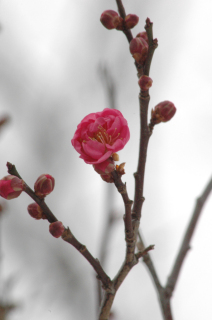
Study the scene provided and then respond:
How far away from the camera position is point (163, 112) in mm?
570

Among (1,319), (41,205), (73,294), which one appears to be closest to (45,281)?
(73,294)

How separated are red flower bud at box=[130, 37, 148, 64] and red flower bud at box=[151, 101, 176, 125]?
9 centimetres

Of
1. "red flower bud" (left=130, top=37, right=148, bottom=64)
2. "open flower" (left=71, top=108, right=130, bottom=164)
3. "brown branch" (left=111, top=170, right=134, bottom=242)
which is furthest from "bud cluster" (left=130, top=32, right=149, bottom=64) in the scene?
"brown branch" (left=111, top=170, right=134, bottom=242)

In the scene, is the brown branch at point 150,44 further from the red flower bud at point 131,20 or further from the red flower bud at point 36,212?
the red flower bud at point 36,212

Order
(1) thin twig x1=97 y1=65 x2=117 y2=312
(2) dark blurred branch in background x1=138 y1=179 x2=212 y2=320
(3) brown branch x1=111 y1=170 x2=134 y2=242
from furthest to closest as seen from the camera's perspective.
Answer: (1) thin twig x1=97 y1=65 x2=117 y2=312 → (2) dark blurred branch in background x1=138 y1=179 x2=212 y2=320 → (3) brown branch x1=111 y1=170 x2=134 y2=242

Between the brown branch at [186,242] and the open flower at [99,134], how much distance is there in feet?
1.44

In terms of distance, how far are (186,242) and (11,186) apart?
22.1 inches

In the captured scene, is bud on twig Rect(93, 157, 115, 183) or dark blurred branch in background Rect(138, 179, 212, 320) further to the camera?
dark blurred branch in background Rect(138, 179, 212, 320)

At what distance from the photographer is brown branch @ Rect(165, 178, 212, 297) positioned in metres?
0.83

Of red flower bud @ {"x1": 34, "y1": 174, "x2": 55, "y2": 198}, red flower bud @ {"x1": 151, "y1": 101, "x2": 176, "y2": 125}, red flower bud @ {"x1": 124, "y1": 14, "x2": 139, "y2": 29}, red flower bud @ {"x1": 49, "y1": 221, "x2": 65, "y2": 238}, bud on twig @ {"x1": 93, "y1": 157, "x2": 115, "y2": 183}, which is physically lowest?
red flower bud @ {"x1": 49, "y1": 221, "x2": 65, "y2": 238}

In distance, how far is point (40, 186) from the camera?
21.4 inches

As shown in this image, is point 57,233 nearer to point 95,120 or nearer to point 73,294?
point 95,120

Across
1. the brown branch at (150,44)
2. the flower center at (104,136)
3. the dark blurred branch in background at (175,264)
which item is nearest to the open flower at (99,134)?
the flower center at (104,136)

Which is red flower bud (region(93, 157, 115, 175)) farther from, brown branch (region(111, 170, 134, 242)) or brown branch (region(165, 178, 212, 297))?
brown branch (region(165, 178, 212, 297))
